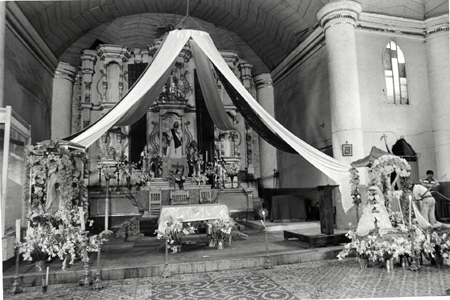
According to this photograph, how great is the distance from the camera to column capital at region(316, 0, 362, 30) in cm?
845

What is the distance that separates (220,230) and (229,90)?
109 inches

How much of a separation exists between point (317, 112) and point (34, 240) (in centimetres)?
795

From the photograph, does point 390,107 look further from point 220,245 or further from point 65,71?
point 65,71

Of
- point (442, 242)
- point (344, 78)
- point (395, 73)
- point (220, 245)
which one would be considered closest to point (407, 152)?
point (395, 73)

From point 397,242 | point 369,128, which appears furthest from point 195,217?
point 369,128

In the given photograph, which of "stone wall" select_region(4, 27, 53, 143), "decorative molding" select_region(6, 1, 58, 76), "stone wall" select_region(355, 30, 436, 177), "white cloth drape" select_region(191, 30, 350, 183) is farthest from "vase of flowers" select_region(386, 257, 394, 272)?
"decorative molding" select_region(6, 1, 58, 76)

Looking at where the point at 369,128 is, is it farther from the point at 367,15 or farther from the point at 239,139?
the point at 239,139

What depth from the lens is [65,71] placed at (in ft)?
38.5

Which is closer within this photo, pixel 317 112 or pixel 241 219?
pixel 317 112

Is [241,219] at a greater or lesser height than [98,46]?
lesser

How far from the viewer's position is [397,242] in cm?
523

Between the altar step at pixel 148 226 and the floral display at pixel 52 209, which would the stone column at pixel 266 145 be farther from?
the floral display at pixel 52 209

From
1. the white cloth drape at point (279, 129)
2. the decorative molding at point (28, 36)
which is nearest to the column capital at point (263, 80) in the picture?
the white cloth drape at point (279, 129)

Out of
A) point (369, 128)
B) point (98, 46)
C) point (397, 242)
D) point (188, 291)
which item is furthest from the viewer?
point (98, 46)
